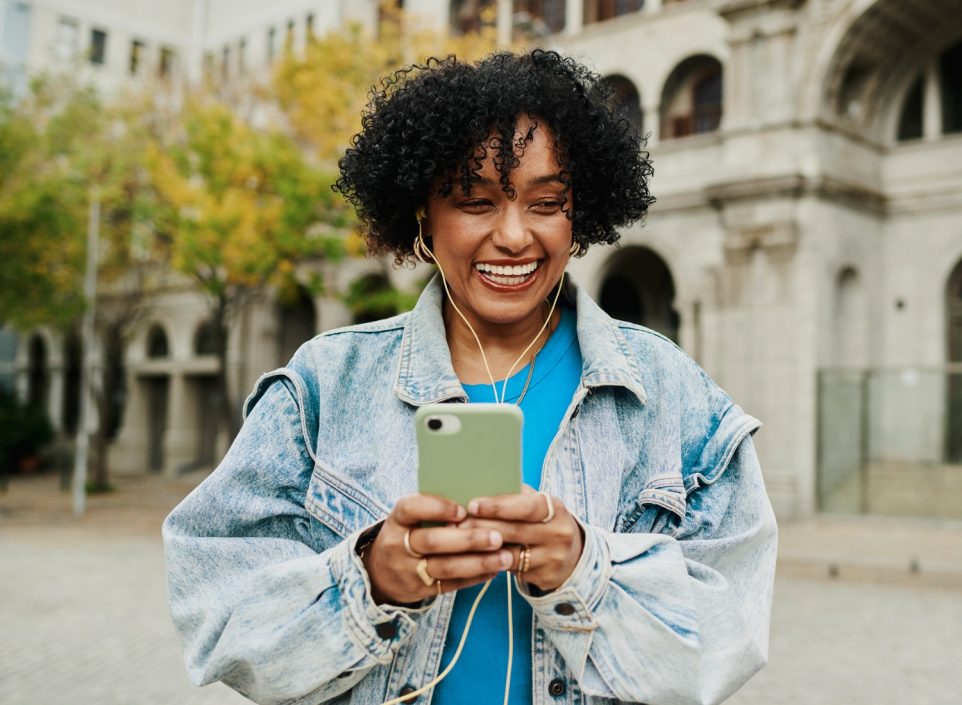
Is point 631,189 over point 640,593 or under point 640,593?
over

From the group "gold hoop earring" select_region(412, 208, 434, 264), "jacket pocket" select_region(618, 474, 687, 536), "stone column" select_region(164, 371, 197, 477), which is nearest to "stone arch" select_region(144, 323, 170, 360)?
"stone column" select_region(164, 371, 197, 477)

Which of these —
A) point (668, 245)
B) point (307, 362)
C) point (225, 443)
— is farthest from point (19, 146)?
point (307, 362)

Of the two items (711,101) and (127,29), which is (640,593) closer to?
(711,101)

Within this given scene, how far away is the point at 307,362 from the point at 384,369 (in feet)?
0.54

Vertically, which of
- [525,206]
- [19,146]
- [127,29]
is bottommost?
[525,206]

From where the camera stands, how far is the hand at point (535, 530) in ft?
5.38

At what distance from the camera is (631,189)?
2.50 meters

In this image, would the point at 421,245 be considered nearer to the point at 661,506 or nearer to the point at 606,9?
the point at 661,506

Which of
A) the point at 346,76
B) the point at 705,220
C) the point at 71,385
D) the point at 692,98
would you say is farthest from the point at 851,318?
the point at 71,385

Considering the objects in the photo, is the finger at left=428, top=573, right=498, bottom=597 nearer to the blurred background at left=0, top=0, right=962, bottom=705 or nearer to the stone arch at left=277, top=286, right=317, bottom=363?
the blurred background at left=0, top=0, right=962, bottom=705

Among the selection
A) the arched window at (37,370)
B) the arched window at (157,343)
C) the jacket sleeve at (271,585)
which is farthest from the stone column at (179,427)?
the jacket sleeve at (271,585)

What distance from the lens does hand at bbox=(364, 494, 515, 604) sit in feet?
5.36

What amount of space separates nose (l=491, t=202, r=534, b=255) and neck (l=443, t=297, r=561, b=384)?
222mm

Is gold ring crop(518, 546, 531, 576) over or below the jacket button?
over
